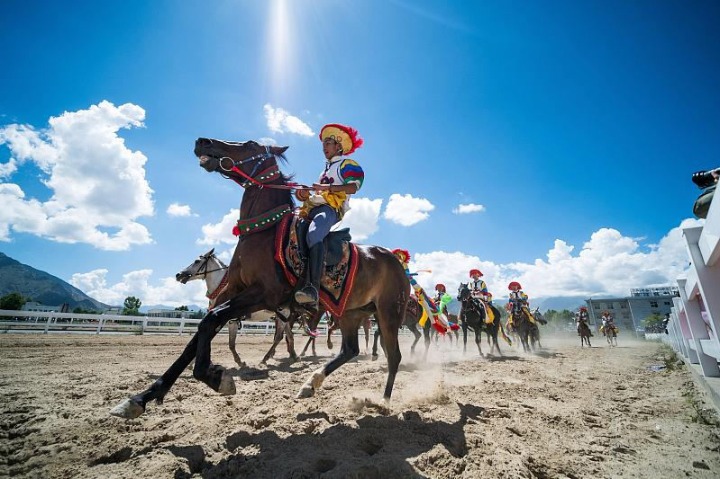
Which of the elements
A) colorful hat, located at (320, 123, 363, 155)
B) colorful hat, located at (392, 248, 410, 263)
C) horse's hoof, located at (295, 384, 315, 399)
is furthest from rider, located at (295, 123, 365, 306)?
colorful hat, located at (392, 248, 410, 263)

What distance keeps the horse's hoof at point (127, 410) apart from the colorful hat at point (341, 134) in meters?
3.79

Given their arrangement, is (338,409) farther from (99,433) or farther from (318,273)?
(99,433)

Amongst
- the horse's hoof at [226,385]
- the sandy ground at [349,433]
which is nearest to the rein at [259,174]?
the horse's hoof at [226,385]

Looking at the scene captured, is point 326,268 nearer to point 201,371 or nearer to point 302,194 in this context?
point 302,194

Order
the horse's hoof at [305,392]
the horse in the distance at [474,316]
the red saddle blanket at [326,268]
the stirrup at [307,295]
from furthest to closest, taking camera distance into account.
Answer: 1. the horse in the distance at [474,316]
2. the horse's hoof at [305,392]
3. the red saddle blanket at [326,268]
4. the stirrup at [307,295]

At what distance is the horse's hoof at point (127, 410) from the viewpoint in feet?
8.04

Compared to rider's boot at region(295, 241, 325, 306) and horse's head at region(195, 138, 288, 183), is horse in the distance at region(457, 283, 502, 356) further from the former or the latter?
horse's head at region(195, 138, 288, 183)

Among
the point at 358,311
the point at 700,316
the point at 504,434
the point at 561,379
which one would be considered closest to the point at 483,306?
Result: the point at 561,379

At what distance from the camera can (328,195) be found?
4211 mm

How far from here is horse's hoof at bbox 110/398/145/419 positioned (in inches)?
96.4

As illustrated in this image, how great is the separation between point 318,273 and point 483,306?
11.8m

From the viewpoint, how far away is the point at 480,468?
224cm

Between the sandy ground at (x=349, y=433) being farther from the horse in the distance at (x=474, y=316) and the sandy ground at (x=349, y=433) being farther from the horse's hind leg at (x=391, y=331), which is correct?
the horse in the distance at (x=474, y=316)

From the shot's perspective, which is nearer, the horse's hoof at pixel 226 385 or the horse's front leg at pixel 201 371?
the horse's front leg at pixel 201 371
